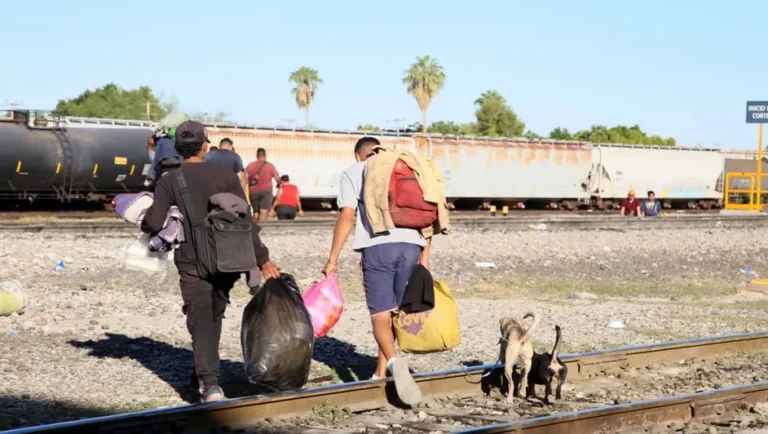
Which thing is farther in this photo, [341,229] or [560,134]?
[560,134]

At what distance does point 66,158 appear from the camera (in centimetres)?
3162

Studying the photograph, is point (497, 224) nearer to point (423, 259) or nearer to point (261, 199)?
A: point (261, 199)

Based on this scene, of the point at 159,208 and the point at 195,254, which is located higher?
the point at 159,208

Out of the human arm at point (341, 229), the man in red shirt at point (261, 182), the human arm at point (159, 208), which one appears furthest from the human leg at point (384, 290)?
the man in red shirt at point (261, 182)

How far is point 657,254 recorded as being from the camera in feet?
78.3

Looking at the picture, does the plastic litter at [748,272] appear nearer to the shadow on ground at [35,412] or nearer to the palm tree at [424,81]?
the shadow on ground at [35,412]

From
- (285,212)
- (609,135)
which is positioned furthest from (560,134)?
(285,212)

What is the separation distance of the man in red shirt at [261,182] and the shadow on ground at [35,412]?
12.9 m

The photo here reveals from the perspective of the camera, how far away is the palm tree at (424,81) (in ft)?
316

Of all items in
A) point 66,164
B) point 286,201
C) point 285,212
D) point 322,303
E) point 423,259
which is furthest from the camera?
point 66,164

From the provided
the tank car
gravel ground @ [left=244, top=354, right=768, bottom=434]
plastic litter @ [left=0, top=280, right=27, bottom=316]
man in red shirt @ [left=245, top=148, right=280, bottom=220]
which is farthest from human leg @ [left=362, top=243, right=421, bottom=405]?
the tank car

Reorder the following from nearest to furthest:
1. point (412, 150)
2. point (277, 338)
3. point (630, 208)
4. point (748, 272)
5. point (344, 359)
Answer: point (277, 338), point (344, 359), point (748, 272), point (630, 208), point (412, 150)

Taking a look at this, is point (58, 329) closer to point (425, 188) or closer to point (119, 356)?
point (119, 356)

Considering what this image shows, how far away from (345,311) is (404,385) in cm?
625
